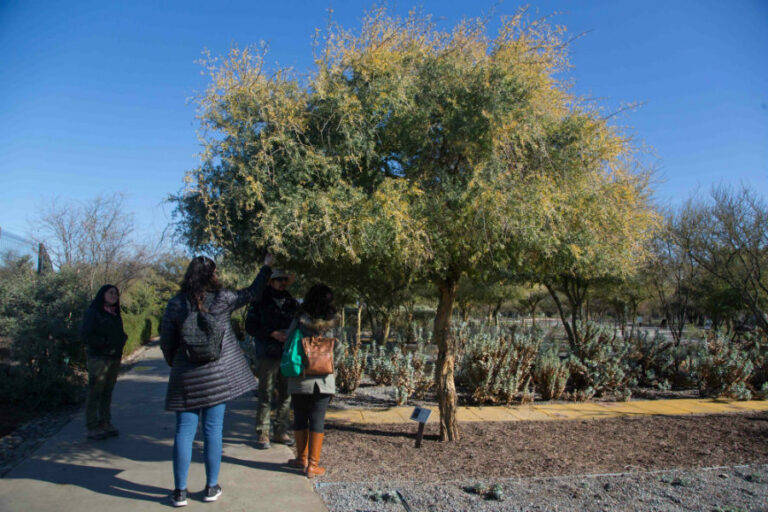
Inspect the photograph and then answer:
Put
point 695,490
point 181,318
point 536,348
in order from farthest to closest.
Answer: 1. point 536,348
2. point 695,490
3. point 181,318

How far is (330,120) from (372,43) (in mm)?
975

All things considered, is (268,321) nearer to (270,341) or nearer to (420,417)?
(270,341)

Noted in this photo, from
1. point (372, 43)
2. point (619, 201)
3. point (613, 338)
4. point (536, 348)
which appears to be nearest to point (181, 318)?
point (372, 43)

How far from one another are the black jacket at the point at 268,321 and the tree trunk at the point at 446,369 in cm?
161

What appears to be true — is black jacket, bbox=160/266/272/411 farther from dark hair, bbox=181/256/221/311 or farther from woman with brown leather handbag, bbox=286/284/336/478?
woman with brown leather handbag, bbox=286/284/336/478

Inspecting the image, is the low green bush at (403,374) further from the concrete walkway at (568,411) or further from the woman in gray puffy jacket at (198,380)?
the woman in gray puffy jacket at (198,380)

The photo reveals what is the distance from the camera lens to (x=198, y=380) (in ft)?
11.7

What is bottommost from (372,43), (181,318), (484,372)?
(484,372)

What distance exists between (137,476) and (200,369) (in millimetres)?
1433

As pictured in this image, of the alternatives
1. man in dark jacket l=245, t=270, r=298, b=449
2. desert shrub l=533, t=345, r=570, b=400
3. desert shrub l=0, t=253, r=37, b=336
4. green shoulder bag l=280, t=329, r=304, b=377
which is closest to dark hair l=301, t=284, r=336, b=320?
green shoulder bag l=280, t=329, r=304, b=377

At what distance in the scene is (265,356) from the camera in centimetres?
526

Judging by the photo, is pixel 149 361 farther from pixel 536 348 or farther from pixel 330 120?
pixel 330 120

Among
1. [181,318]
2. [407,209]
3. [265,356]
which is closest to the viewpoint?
[181,318]

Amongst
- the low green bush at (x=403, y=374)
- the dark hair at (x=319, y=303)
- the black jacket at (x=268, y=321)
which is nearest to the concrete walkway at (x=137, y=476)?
the black jacket at (x=268, y=321)
